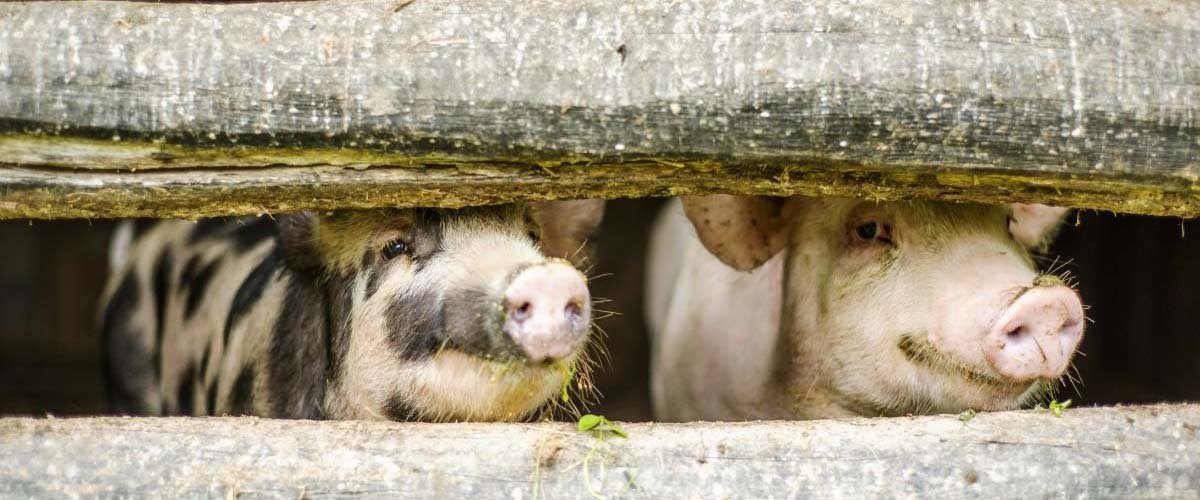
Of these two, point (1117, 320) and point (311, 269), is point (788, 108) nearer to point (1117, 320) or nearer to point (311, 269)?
point (311, 269)

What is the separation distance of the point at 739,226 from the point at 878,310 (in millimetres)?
516

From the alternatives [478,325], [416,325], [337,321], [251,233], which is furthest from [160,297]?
[478,325]

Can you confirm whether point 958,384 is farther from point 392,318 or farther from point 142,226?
point 142,226

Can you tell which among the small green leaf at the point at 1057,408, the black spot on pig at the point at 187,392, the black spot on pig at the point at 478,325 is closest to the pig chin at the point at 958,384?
the small green leaf at the point at 1057,408

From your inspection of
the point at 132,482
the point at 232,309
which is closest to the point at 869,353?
the point at 132,482

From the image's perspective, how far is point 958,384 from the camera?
296 cm

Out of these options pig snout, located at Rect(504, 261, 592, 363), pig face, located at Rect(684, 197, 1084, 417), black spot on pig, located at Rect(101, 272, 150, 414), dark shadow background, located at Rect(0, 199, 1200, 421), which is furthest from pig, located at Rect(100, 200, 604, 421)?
dark shadow background, located at Rect(0, 199, 1200, 421)

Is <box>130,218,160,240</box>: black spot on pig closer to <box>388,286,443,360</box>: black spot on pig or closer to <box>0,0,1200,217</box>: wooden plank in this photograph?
<box>388,286,443,360</box>: black spot on pig

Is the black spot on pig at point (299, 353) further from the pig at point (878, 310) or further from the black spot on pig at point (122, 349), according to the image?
the black spot on pig at point (122, 349)

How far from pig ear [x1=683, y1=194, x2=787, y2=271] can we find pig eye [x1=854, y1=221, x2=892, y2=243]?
32cm

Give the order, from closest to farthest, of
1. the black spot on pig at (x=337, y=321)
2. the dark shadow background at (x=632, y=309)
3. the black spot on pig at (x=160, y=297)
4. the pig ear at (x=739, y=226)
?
the black spot on pig at (x=337, y=321), the pig ear at (x=739, y=226), the black spot on pig at (x=160, y=297), the dark shadow background at (x=632, y=309)

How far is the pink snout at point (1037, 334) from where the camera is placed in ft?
8.82

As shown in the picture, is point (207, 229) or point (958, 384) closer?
point (958, 384)

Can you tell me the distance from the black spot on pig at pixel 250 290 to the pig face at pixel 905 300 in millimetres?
1479
